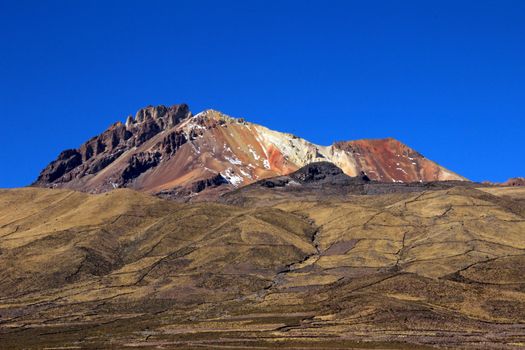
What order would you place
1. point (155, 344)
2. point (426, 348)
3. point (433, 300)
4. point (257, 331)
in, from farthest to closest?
point (433, 300), point (257, 331), point (155, 344), point (426, 348)

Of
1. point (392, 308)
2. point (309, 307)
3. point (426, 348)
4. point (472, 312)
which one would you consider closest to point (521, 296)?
point (472, 312)

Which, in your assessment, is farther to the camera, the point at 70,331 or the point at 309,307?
the point at 309,307

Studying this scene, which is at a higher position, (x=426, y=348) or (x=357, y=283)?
(x=357, y=283)

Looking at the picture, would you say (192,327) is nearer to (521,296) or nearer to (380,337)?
(380,337)

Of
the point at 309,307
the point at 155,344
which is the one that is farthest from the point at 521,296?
the point at 155,344

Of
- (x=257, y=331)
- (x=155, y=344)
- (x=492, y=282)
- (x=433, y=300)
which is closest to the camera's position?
(x=155, y=344)

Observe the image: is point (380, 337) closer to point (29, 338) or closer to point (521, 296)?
point (521, 296)

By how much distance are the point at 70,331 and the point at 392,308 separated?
63877mm

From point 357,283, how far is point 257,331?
51.4 metres

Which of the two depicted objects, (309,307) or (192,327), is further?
(309,307)

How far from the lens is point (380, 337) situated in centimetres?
13788

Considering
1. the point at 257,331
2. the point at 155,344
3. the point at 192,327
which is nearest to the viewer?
the point at 155,344

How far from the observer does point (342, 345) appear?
420ft

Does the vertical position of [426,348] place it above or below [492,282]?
below
